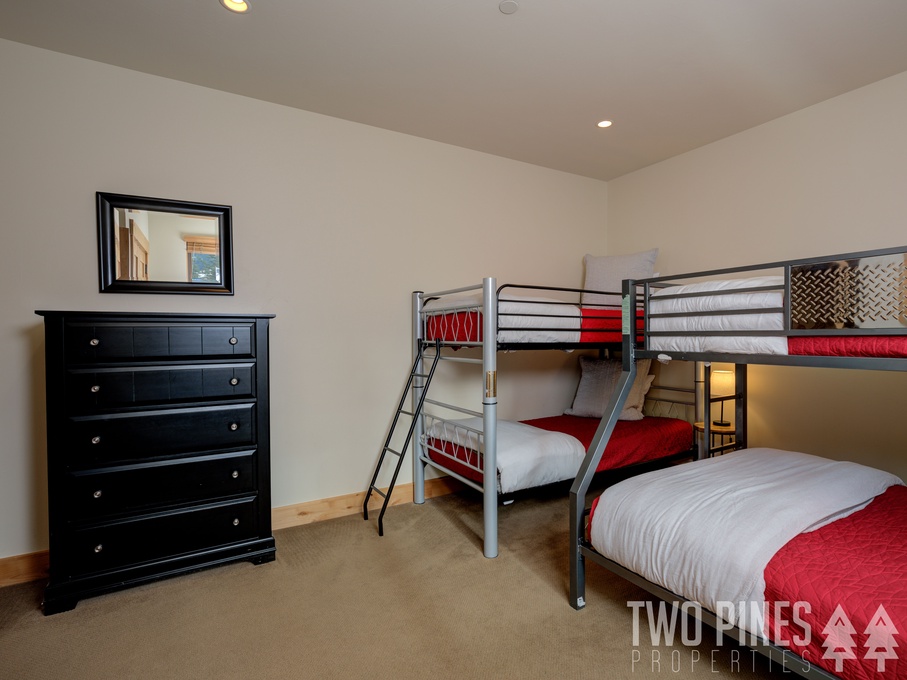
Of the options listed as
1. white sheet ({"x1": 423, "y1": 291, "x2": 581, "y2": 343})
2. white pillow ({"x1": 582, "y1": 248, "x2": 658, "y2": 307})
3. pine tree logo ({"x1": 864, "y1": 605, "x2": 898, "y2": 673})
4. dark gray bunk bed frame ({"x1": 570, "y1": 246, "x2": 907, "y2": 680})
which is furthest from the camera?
white pillow ({"x1": 582, "y1": 248, "x2": 658, "y2": 307})

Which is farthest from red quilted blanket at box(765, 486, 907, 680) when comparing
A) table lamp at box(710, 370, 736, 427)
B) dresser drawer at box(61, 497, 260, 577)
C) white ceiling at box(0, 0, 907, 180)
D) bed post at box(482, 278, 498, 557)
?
dresser drawer at box(61, 497, 260, 577)

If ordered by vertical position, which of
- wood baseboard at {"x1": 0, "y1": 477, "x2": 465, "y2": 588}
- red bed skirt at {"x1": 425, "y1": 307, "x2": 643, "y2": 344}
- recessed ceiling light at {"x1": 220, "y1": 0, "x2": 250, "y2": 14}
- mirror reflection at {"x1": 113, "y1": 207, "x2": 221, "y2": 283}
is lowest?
wood baseboard at {"x1": 0, "y1": 477, "x2": 465, "y2": 588}

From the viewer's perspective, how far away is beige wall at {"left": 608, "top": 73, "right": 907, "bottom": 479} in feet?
8.02

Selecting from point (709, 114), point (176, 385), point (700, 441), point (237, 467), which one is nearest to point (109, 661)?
point (237, 467)

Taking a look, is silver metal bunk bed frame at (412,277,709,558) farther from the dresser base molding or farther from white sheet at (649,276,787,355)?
the dresser base molding

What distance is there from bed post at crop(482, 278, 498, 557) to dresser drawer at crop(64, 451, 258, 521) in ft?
3.82

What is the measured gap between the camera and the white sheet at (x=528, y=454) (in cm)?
248

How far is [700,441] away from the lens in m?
3.28

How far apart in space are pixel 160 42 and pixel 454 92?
1.42 metres

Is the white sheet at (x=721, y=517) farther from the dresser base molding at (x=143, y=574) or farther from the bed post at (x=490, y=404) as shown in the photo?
the dresser base molding at (x=143, y=574)

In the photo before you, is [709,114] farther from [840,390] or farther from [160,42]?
[160,42]

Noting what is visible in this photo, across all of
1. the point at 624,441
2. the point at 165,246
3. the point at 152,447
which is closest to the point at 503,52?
the point at 165,246

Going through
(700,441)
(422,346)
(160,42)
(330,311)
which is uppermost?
(160,42)

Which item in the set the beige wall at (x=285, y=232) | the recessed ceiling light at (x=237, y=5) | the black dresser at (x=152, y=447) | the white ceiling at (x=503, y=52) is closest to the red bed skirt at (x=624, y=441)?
Answer: the beige wall at (x=285, y=232)
